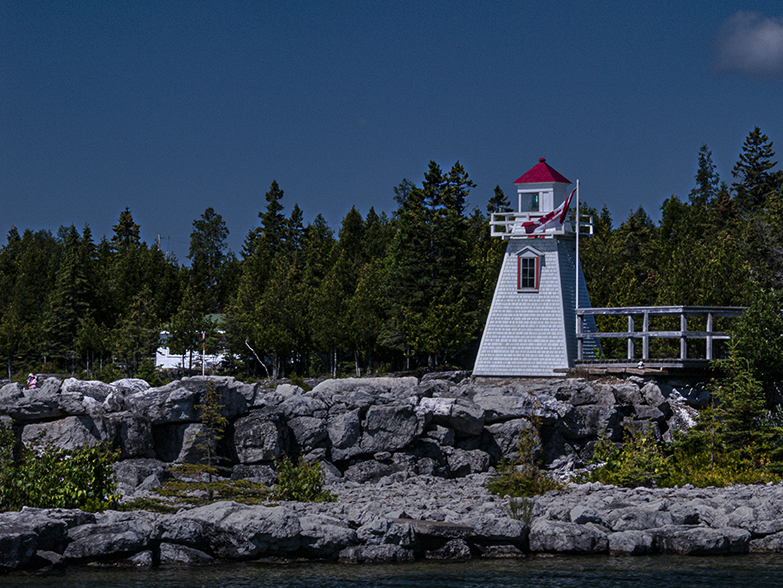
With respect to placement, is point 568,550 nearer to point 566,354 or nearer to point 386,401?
point 386,401

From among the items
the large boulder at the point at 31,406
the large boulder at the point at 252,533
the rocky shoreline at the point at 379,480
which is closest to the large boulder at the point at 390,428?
the rocky shoreline at the point at 379,480

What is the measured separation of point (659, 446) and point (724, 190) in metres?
58.3

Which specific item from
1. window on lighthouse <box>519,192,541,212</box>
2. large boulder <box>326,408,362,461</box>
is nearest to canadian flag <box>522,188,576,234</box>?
window on lighthouse <box>519,192,541,212</box>

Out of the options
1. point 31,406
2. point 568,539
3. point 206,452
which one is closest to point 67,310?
point 31,406

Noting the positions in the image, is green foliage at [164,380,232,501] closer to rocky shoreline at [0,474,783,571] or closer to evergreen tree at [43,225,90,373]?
rocky shoreline at [0,474,783,571]

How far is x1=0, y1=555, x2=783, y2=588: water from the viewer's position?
1580 cm

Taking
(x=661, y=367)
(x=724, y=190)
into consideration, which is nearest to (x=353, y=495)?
(x=661, y=367)

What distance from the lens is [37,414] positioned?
77.6 ft

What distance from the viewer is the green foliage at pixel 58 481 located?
19062 mm

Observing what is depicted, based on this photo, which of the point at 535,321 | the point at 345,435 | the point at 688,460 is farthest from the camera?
the point at 535,321

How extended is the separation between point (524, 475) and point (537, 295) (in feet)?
39.4

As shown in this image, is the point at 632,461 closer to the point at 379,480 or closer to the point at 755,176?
the point at 379,480

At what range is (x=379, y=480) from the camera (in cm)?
2422

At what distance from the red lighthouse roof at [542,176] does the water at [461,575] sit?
19431 millimetres
